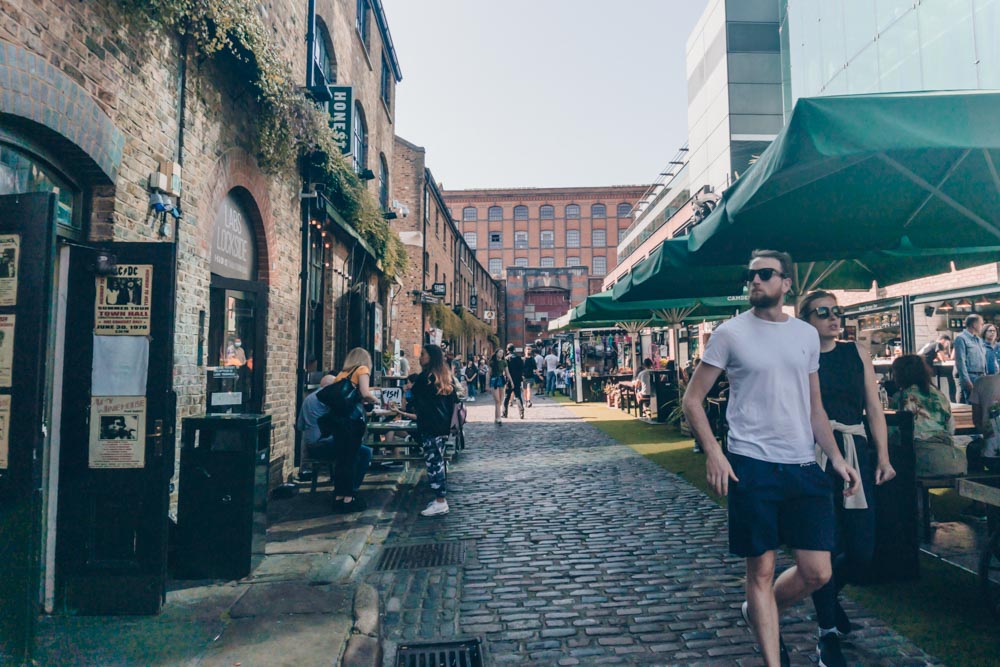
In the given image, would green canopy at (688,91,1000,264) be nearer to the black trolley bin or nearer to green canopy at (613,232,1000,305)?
green canopy at (613,232,1000,305)

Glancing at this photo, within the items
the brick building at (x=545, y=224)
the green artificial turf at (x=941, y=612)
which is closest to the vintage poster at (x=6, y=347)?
the green artificial turf at (x=941, y=612)

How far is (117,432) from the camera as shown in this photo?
376 cm

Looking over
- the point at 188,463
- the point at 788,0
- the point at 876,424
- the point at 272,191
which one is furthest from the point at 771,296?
the point at 788,0

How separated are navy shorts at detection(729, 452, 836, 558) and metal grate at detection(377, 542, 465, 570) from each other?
2589mm

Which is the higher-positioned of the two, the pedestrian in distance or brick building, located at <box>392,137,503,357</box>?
brick building, located at <box>392,137,503,357</box>

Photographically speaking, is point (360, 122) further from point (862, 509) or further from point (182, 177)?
point (862, 509)

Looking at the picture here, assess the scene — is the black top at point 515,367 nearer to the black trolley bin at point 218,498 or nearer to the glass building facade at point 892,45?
the glass building facade at point 892,45

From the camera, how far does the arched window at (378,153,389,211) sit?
14718 mm

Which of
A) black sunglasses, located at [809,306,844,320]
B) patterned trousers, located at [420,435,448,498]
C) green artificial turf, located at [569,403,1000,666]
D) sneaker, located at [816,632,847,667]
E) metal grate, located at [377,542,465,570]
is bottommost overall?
metal grate, located at [377,542,465,570]

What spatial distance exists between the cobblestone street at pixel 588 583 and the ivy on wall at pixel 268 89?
414 centimetres

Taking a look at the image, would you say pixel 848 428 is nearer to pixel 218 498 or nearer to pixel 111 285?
pixel 218 498

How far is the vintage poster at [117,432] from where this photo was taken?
375 centimetres

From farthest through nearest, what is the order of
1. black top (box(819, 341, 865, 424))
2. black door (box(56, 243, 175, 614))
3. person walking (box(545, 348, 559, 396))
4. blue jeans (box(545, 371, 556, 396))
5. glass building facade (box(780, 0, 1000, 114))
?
blue jeans (box(545, 371, 556, 396))
person walking (box(545, 348, 559, 396))
glass building facade (box(780, 0, 1000, 114))
black door (box(56, 243, 175, 614))
black top (box(819, 341, 865, 424))

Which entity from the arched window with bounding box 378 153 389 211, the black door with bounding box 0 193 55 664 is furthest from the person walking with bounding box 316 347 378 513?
the arched window with bounding box 378 153 389 211
